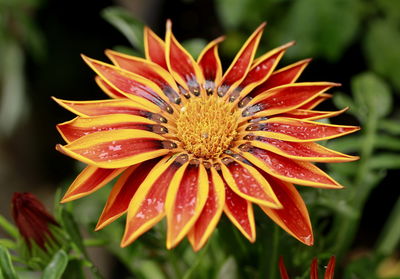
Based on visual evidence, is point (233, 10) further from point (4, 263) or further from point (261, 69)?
point (4, 263)

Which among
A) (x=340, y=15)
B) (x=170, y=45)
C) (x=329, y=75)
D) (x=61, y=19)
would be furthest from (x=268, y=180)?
(x=61, y=19)

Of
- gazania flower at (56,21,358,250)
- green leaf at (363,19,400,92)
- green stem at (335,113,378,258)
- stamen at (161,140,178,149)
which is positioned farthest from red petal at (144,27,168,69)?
green leaf at (363,19,400,92)

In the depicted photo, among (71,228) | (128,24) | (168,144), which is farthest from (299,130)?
(128,24)

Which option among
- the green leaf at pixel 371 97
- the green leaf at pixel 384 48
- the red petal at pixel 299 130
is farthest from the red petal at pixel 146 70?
the green leaf at pixel 384 48

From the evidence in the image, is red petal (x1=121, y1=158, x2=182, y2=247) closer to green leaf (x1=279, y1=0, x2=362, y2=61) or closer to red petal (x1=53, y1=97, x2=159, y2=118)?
red petal (x1=53, y1=97, x2=159, y2=118)

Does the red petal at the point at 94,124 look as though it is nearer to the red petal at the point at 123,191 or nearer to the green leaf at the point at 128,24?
the red petal at the point at 123,191

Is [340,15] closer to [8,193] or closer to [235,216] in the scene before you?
[235,216]

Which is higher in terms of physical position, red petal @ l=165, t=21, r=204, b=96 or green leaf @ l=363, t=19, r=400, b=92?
green leaf @ l=363, t=19, r=400, b=92
